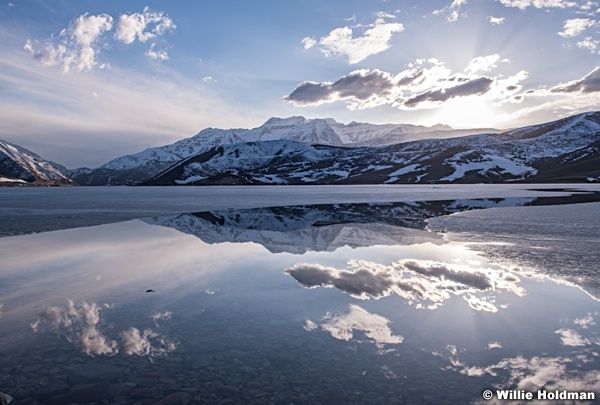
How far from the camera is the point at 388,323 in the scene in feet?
43.5

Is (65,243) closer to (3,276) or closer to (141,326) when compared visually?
(3,276)

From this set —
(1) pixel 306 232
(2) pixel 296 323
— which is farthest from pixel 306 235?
(2) pixel 296 323

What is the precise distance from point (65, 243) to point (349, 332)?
78.0 ft

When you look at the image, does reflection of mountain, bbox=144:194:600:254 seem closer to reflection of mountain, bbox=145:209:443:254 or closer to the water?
reflection of mountain, bbox=145:209:443:254

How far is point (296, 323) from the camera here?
43.8ft

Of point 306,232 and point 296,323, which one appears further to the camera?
point 306,232

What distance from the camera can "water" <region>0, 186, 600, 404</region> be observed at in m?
9.39

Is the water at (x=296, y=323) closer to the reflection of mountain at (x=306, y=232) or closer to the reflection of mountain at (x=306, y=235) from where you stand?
the reflection of mountain at (x=306, y=235)

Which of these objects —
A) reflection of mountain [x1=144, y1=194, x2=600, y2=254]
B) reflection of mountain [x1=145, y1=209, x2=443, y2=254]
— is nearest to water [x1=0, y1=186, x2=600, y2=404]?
reflection of mountain [x1=145, y1=209, x2=443, y2=254]

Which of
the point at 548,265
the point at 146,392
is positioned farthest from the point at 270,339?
the point at 548,265

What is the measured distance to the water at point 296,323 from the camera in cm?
939

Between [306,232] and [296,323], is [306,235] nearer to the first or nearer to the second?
[306,232]

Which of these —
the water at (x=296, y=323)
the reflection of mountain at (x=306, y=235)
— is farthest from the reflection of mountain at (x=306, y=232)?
the water at (x=296, y=323)

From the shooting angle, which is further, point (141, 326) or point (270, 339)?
point (141, 326)
